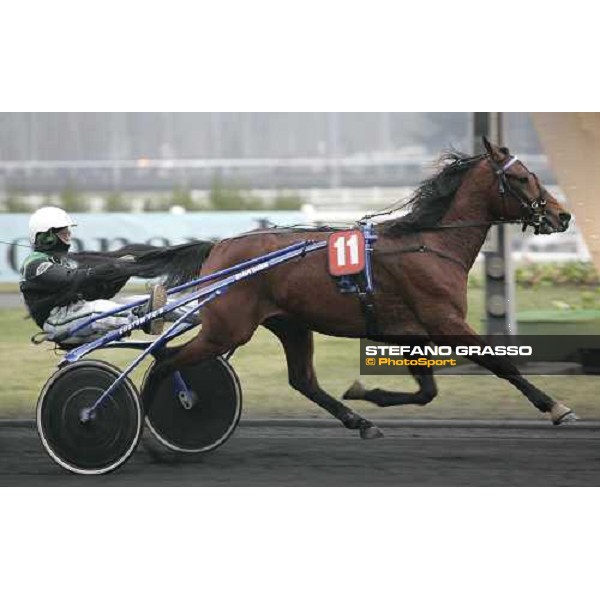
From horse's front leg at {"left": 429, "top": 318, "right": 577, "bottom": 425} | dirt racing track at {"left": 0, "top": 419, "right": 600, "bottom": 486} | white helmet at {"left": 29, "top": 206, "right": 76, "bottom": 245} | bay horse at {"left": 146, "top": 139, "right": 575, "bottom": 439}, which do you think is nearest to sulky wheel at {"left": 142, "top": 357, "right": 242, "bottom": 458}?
dirt racing track at {"left": 0, "top": 419, "right": 600, "bottom": 486}

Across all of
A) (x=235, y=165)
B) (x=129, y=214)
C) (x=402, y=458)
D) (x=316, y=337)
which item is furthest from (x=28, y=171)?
(x=402, y=458)

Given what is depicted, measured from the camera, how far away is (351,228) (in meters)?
6.68

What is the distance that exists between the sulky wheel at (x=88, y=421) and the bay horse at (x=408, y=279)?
0.28 m

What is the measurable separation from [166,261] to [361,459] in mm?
1481

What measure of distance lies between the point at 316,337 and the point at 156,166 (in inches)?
62.4

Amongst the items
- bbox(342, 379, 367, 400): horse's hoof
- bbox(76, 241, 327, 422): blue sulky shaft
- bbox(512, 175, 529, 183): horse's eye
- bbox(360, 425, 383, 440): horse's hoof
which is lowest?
bbox(360, 425, 383, 440): horse's hoof

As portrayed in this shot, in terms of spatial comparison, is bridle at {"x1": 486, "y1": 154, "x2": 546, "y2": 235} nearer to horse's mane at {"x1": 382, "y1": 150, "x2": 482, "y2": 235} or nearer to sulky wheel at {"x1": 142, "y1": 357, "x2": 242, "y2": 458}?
horse's mane at {"x1": 382, "y1": 150, "x2": 482, "y2": 235}

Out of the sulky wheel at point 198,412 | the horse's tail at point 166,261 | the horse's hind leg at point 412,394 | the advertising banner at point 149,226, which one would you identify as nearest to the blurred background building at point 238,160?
the advertising banner at point 149,226

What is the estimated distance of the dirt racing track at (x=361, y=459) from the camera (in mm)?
6488

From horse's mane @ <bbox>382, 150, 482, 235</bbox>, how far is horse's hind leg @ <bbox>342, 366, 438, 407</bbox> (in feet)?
2.40

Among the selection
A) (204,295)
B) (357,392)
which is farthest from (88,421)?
(357,392)

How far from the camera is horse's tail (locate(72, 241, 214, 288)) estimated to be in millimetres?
6969

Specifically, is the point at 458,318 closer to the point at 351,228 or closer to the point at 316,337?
the point at 351,228

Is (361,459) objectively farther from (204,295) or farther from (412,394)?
(204,295)
